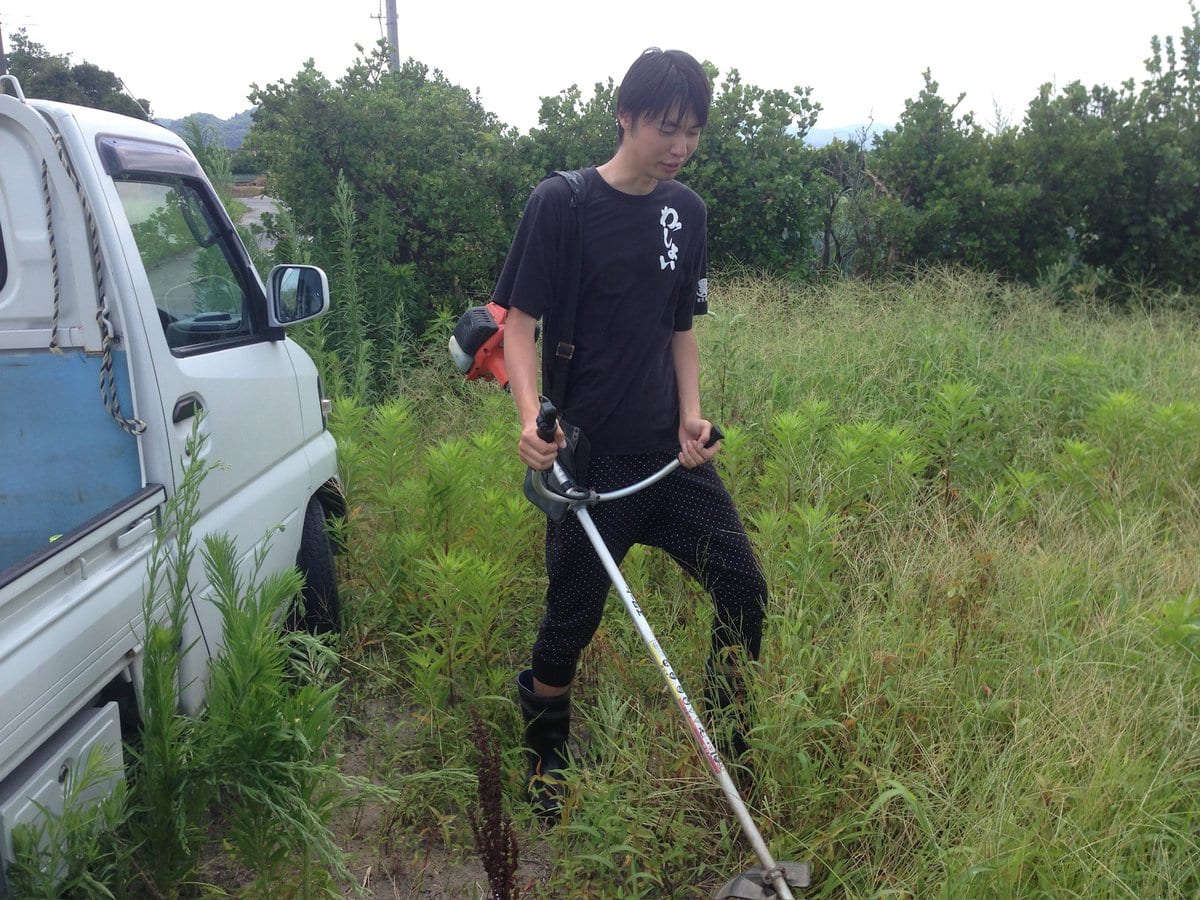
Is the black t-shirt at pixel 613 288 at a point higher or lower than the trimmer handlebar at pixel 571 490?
higher

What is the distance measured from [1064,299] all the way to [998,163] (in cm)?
133

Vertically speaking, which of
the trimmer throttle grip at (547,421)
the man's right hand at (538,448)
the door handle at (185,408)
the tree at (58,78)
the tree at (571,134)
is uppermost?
the tree at (58,78)

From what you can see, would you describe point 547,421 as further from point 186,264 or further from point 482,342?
point 186,264

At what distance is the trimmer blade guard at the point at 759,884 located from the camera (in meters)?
2.11

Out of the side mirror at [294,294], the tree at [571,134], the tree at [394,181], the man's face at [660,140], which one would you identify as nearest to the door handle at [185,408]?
the side mirror at [294,294]

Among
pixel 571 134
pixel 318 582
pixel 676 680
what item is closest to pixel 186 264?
pixel 318 582

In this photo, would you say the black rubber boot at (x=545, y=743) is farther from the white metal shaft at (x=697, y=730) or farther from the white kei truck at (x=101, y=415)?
the white kei truck at (x=101, y=415)

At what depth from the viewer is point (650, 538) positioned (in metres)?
2.75

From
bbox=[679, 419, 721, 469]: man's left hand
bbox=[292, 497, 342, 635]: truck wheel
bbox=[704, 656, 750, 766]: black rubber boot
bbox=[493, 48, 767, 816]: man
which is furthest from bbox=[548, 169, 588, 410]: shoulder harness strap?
bbox=[292, 497, 342, 635]: truck wheel

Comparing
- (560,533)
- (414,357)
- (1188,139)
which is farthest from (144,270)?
(1188,139)

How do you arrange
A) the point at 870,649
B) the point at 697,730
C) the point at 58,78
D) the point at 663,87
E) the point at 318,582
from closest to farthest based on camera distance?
the point at 697,730
the point at 663,87
the point at 870,649
the point at 318,582
the point at 58,78

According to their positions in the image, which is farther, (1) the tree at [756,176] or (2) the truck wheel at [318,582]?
(1) the tree at [756,176]

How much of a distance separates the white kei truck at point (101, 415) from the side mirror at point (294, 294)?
0.7 inches

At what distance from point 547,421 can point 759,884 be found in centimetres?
112
